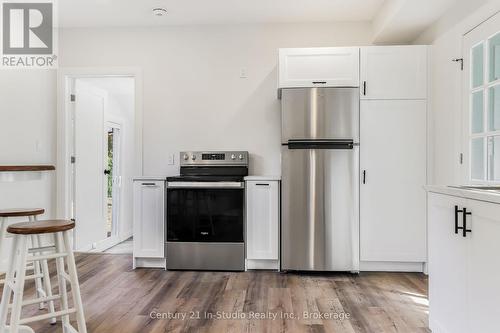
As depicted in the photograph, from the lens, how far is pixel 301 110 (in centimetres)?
319

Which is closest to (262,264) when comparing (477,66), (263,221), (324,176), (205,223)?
(263,221)

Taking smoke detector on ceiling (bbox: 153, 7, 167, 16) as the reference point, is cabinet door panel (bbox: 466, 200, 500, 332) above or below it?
below

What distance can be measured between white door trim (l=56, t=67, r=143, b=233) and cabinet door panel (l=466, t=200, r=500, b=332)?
3.22 metres

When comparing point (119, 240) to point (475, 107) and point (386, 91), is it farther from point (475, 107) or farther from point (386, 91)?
point (475, 107)

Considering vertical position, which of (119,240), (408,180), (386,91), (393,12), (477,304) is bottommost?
(119,240)

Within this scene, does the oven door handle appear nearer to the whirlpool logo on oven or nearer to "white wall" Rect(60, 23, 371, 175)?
"white wall" Rect(60, 23, 371, 175)

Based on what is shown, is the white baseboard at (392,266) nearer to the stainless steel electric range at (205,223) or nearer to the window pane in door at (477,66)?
the stainless steel electric range at (205,223)

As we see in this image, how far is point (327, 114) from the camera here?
3.17 metres

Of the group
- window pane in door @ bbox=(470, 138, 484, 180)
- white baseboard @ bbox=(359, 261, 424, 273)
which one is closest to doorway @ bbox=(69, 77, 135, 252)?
white baseboard @ bbox=(359, 261, 424, 273)

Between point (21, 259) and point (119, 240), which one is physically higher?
point (21, 259)

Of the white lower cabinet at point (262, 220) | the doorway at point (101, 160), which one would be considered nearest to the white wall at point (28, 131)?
the doorway at point (101, 160)

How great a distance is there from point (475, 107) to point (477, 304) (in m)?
1.65

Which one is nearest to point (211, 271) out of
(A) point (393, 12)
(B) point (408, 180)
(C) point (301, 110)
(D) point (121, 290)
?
(D) point (121, 290)

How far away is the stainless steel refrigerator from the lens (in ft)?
10.4
